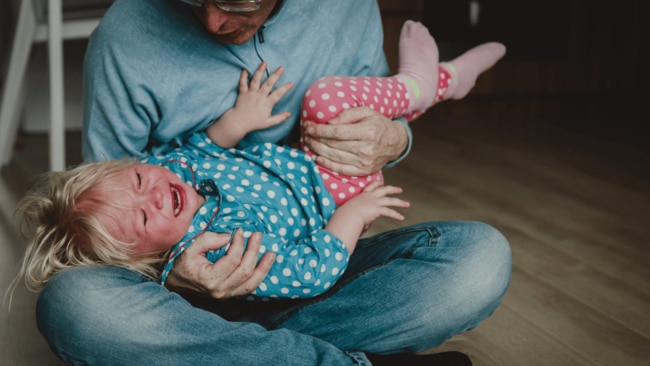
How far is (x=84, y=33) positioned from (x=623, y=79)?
2.56 m

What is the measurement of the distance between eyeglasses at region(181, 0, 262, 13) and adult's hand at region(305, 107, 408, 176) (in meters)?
0.23

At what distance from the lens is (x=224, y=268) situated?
3.67ft

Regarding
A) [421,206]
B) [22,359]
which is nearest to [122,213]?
[22,359]

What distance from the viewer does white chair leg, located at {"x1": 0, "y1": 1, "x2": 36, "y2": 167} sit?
2542 millimetres

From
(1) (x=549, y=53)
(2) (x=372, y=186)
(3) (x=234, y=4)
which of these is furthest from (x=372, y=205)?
(1) (x=549, y=53)

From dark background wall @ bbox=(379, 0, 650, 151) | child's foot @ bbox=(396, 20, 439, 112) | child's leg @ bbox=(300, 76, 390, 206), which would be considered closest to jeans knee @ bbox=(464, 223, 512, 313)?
child's leg @ bbox=(300, 76, 390, 206)

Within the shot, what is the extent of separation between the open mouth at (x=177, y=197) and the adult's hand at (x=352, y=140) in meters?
0.25

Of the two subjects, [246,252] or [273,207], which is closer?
[246,252]

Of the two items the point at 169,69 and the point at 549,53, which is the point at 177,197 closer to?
the point at 169,69

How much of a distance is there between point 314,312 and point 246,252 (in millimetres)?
166

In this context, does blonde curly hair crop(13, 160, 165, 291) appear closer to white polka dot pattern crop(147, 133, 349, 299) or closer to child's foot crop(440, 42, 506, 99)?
white polka dot pattern crop(147, 133, 349, 299)

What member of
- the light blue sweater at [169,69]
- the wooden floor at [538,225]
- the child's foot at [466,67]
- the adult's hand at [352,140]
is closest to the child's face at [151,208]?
the light blue sweater at [169,69]

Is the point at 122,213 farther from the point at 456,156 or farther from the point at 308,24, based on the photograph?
the point at 456,156

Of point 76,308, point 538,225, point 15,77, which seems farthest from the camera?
point 15,77
